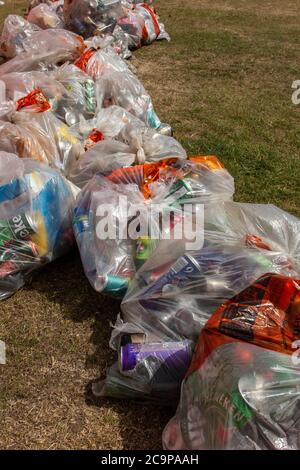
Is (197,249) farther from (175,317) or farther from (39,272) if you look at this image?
(39,272)

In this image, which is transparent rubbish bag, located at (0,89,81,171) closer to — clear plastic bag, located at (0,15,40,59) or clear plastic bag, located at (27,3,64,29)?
clear plastic bag, located at (0,15,40,59)

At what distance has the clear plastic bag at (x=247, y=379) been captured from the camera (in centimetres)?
118

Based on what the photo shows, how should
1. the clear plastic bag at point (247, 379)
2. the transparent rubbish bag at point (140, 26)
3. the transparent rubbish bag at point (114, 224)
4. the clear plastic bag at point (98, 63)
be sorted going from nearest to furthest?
1. the clear plastic bag at point (247, 379)
2. the transparent rubbish bag at point (114, 224)
3. the clear plastic bag at point (98, 63)
4. the transparent rubbish bag at point (140, 26)

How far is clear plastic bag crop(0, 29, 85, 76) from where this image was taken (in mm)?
3535

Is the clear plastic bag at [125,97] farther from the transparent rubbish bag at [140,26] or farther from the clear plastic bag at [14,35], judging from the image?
the transparent rubbish bag at [140,26]

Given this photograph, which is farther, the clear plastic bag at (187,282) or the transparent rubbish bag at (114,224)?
the transparent rubbish bag at (114,224)

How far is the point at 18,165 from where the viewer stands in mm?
2121

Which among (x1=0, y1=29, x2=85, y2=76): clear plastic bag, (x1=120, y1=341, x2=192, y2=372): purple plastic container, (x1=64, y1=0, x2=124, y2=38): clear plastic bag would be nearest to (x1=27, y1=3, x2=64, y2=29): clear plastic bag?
(x1=64, y1=0, x2=124, y2=38): clear plastic bag

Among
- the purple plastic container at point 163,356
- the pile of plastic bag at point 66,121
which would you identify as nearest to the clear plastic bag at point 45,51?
the pile of plastic bag at point 66,121

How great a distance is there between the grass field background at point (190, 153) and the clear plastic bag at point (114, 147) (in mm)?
447

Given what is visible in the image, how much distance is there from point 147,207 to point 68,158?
0.69m

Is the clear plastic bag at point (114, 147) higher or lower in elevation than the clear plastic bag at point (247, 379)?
lower

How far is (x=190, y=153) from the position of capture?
313 centimetres

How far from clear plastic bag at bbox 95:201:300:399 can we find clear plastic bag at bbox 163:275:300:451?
0.18 meters
